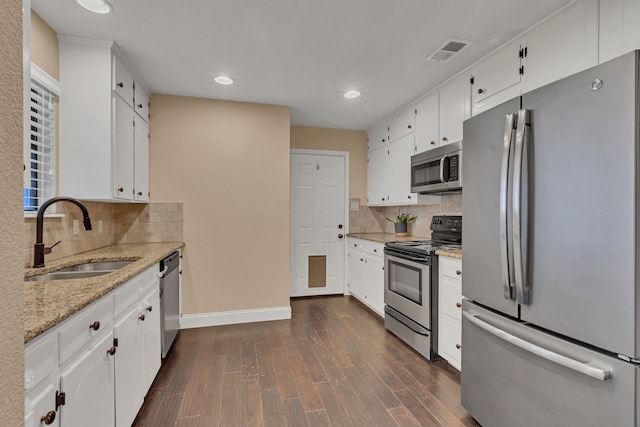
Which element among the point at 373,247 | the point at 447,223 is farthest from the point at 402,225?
the point at 447,223

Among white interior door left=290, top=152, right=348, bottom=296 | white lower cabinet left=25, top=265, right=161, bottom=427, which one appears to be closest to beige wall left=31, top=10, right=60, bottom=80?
white lower cabinet left=25, top=265, right=161, bottom=427

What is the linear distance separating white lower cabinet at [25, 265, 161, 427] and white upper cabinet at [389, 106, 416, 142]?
2.90 metres

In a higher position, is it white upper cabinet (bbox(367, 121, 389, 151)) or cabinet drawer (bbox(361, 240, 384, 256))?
white upper cabinet (bbox(367, 121, 389, 151))

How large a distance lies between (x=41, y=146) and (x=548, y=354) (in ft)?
10.4

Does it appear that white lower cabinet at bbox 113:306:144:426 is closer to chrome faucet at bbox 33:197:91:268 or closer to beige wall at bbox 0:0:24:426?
chrome faucet at bbox 33:197:91:268

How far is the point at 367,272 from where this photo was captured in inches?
150

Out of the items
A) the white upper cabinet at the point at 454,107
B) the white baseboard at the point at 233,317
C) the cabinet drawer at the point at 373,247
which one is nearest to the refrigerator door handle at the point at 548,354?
the white upper cabinet at the point at 454,107

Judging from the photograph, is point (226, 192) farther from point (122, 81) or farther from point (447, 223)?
point (447, 223)

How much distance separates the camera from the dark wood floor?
1854 mm

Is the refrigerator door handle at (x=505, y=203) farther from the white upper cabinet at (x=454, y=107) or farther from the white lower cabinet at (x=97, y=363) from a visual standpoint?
the white lower cabinet at (x=97, y=363)

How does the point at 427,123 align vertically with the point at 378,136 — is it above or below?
below

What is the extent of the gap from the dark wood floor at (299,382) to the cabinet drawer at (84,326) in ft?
2.94

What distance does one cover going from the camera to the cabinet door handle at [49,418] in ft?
2.93

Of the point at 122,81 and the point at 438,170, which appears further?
the point at 438,170
